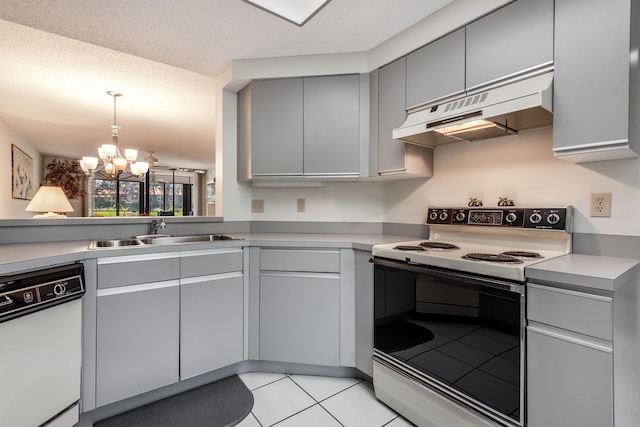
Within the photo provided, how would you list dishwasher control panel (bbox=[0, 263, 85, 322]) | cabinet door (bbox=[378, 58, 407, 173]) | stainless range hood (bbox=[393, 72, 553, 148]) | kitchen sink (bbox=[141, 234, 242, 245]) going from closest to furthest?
dishwasher control panel (bbox=[0, 263, 85, 322]) < stainless range hood (bbox=[393, 72, 553, 148]) < cabinet door (bbox=[378, 58, 407, 173]) < kitchen sink (bbox=[141, 234, 242, 245])

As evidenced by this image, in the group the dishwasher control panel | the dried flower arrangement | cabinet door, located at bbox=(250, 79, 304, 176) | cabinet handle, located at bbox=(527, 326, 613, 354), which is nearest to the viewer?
cabinet handle, located at bbox=(527, 326, 613, 354)

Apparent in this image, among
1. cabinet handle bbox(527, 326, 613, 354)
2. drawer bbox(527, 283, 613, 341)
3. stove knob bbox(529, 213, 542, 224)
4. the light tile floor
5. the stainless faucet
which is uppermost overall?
stove knob bbox(529, 213, 542, 224)

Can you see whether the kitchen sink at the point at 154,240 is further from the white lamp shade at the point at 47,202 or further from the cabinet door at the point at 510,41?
the cabinet door at the point at 510,41

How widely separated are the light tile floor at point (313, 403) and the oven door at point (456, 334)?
26cm

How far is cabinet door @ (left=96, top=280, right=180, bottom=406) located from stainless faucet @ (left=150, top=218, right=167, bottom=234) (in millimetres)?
640

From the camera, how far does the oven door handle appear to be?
44.4 inches

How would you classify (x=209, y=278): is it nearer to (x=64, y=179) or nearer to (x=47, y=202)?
(x=47, y=202)

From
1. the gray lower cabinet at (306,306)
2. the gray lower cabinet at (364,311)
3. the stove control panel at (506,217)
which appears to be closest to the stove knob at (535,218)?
the stove control panel at (506,217)

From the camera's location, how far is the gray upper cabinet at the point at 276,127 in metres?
2.25

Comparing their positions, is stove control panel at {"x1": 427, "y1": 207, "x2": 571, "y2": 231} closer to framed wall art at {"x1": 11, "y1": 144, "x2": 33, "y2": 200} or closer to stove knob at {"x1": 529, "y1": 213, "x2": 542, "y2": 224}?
stove knob at {"x1": 529, "y1": 213, "x2": 542, "y2": 224}

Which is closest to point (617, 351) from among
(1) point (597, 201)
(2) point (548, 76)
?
(1) point (597, 201)

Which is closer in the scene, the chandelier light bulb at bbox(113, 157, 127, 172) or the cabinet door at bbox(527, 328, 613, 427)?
the cabinet door at bbox(527, 328, 613, 427)

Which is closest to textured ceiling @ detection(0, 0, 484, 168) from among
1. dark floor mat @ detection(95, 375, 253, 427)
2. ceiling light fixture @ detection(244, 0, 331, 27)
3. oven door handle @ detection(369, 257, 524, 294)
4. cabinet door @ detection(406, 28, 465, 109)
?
ceiling light fixture @ detection(244, 0, 331, 27)

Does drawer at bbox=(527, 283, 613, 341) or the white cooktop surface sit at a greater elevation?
the white cooktop surface
